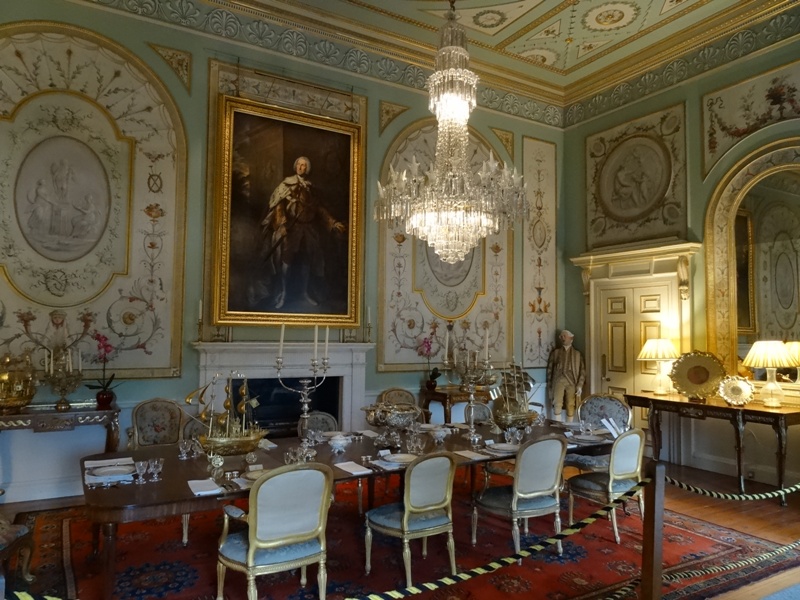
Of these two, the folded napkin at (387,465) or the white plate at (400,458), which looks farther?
the white plate at (400,458)

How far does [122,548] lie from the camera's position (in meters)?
3.81

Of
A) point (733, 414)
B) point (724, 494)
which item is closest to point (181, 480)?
point (724, 494)

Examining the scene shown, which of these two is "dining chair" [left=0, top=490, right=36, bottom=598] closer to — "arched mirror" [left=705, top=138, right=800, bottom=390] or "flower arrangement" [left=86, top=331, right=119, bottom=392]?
"flower arrangement" [left=86, top=331, right=119, bottom=392]

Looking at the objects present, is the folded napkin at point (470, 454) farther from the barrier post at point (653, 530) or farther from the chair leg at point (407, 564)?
the barrier post at point (653, 530)

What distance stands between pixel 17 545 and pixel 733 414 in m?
5.71

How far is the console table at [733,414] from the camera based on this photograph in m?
5.03

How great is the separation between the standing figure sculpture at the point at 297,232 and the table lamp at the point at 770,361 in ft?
14.5

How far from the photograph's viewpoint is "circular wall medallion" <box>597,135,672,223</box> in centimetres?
690

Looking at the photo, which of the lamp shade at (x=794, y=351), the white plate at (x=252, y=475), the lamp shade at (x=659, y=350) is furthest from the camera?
the lamp shade at (x=659, y=350)

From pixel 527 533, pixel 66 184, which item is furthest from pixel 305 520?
pixel 66 184

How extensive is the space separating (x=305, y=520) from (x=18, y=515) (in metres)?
3.00

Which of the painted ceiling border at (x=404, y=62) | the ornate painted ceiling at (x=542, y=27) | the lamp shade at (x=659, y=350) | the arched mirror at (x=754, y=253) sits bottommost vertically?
the lamp shade at (x=659, y=350)

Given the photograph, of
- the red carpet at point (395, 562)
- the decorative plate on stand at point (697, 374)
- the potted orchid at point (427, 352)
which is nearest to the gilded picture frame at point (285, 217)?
the potted orchid at point (427, 352)

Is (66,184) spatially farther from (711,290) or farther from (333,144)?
(711,290)
